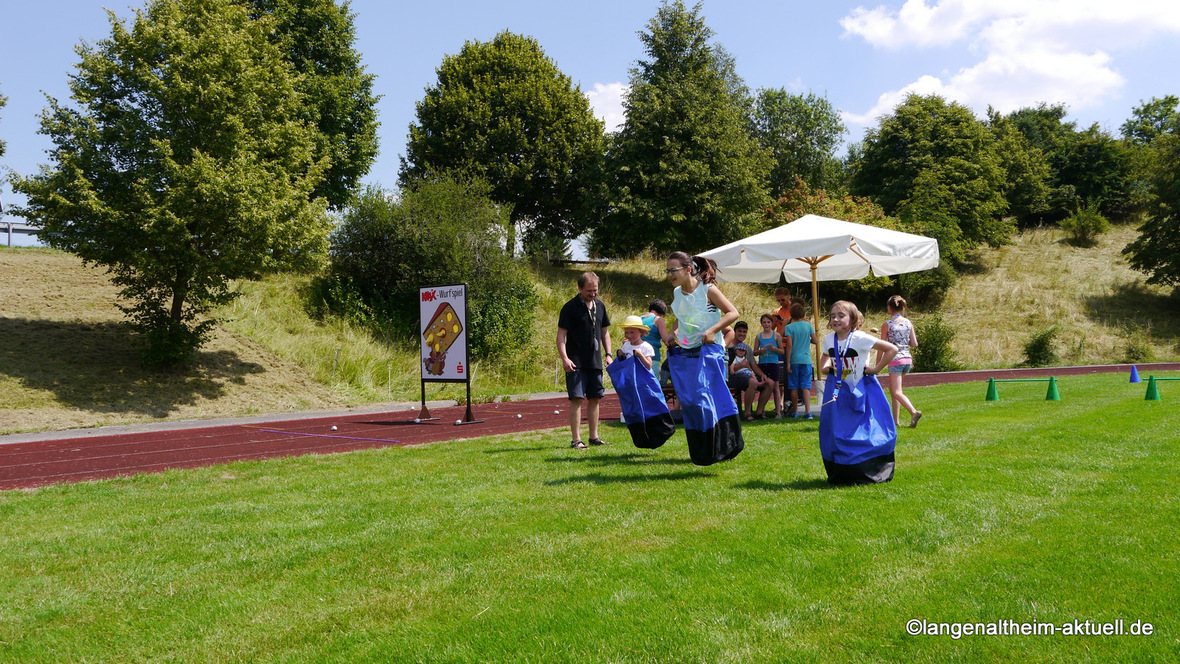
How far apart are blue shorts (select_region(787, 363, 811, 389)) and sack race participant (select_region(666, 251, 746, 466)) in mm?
5338

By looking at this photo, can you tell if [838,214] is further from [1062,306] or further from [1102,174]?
[1102,174]

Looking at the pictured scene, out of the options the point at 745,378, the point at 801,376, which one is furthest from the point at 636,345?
the point at 801,376

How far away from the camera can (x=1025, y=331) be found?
36438 mm

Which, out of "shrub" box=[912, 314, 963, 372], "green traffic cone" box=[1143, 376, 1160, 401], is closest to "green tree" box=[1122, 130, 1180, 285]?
"shrub" box=[912, 314, 963, 372]

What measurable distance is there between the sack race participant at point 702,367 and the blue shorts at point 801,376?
210 inches

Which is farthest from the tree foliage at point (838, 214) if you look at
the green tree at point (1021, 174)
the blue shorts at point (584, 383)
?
the blue shorts at point (584, 383)

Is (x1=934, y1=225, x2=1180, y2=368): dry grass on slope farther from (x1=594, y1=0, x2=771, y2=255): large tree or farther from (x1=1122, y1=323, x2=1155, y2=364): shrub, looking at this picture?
(x1=594, y1=0, x2=771, y2=255): large tree

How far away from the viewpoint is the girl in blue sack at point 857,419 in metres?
6.13

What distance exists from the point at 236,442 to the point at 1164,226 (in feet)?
143

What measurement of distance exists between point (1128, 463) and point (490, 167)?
31586 mm

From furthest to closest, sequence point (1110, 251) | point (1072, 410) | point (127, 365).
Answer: point (1110, 251), point (127, 365), point (1072, 410)

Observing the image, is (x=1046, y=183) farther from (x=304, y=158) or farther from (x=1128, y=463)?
(x=1128, y=463)

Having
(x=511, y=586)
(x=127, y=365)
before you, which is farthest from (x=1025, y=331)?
(x=511, y=586)

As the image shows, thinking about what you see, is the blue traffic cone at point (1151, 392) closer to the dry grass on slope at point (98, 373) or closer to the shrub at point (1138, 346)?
the dry grass on slope at point (98, 373)
